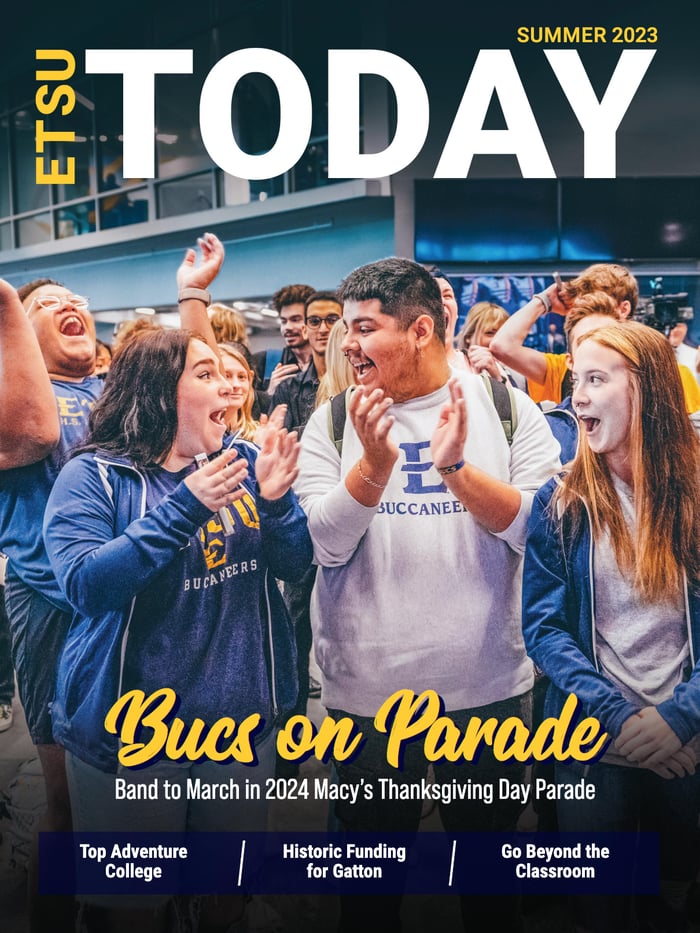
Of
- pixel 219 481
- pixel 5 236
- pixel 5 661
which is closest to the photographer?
pixel 219 481

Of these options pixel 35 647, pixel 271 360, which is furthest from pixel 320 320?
pixel 35 647

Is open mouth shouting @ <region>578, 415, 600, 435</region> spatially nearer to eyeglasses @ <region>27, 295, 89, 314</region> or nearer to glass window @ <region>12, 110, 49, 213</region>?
eyeglasses @ <region>27, 295, 89, 314</region>

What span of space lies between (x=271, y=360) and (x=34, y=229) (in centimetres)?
76

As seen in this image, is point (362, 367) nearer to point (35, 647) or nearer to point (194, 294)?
point (194, 294)

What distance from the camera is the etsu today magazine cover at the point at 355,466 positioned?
196cm

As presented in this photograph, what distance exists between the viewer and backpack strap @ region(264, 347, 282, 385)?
211cm

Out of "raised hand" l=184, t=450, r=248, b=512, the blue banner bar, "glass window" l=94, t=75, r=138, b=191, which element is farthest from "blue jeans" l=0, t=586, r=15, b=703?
"glass window" l=94, t=75, r=138, b=191

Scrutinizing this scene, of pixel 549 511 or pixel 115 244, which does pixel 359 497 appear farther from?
pixel 115 244

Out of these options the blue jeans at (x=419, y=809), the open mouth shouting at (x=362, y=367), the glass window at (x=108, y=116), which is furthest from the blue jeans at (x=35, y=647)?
the glass window at (x=108, y=116)

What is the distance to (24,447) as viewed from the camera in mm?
1995

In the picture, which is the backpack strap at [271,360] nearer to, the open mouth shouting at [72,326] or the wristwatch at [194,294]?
the wristwatch at [194,294]

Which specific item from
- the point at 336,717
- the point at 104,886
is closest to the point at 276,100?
the point at 336,717

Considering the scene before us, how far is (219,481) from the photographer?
190 centimetres

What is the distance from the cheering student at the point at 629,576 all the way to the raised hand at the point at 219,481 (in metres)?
0.74
